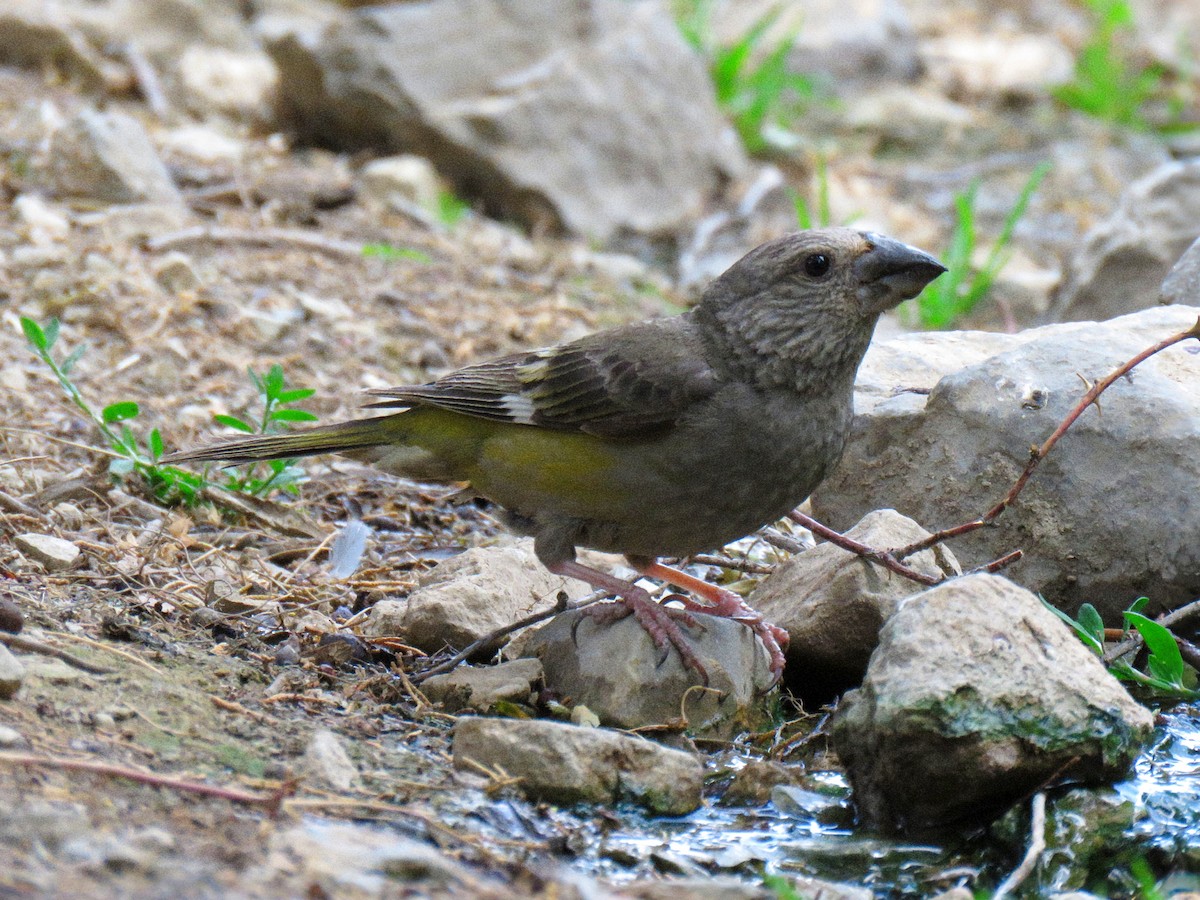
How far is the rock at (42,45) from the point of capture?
8938 mm

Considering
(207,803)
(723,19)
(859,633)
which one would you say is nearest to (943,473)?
(859,633)

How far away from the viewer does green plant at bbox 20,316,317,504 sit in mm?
4863

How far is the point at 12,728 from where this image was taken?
3246 mm

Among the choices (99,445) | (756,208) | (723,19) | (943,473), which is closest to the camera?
(943,473)

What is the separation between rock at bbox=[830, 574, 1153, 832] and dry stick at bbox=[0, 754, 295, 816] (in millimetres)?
1499

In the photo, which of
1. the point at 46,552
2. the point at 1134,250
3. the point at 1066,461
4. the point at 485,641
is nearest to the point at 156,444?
the point at 46,552

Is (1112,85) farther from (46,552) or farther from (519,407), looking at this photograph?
(46,552)

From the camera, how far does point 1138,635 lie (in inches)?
173

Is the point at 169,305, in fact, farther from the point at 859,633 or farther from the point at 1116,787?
the point at 1116,787

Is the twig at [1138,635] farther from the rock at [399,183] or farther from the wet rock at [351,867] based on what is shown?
the rock at [399,183]

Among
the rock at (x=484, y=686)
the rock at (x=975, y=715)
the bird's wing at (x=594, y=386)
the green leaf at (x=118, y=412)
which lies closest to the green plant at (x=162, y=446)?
the green leaf at (x=118, y=412)

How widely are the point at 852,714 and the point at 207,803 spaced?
1.63 m

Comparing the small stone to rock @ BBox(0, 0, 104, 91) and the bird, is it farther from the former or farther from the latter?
rock @ BBox(0, 0, 104, 91)

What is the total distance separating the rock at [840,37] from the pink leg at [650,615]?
8.30m
